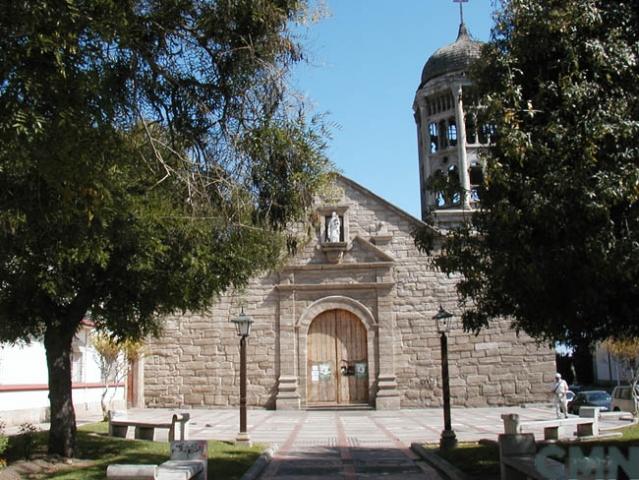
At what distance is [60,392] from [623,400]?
17.8 m

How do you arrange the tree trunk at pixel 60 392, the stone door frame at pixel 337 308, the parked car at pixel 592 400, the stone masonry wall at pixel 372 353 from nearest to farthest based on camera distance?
the tree trunk at pixel 60 392, the stone masonry wall at pixel 372 353, the stone door frame at pixel 337 308, the parked car at pixel 592 400

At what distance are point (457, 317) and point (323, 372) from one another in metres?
4.62

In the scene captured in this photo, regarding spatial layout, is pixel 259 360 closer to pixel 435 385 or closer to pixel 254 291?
pixel 254 291

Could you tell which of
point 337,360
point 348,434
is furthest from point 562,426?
point 337,360

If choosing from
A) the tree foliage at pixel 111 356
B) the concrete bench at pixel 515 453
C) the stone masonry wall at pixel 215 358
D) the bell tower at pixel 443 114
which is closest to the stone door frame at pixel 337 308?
the stone masonry wall at pixel 215 358

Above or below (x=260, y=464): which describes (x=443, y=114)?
above

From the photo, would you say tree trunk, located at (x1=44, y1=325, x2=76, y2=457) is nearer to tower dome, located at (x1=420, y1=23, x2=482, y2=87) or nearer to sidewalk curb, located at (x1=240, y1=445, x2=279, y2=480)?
sidewalk curb, located at (x1=240, y1=445, x2=279, y2=480)

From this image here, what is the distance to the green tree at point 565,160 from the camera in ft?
22.0

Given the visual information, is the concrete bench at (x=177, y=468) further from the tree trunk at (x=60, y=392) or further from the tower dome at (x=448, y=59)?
the tower dome at (x=448, y=59)

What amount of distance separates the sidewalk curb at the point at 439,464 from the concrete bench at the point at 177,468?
3.61 meters

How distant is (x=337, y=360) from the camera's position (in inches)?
872

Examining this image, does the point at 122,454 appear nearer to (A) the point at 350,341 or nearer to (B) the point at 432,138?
(A) the point at 350,341

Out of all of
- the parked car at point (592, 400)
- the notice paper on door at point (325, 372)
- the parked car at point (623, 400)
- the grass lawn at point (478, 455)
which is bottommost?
the parked car at point (592, 400)

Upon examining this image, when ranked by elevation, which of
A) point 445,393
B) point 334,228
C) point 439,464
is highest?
point 334,228
